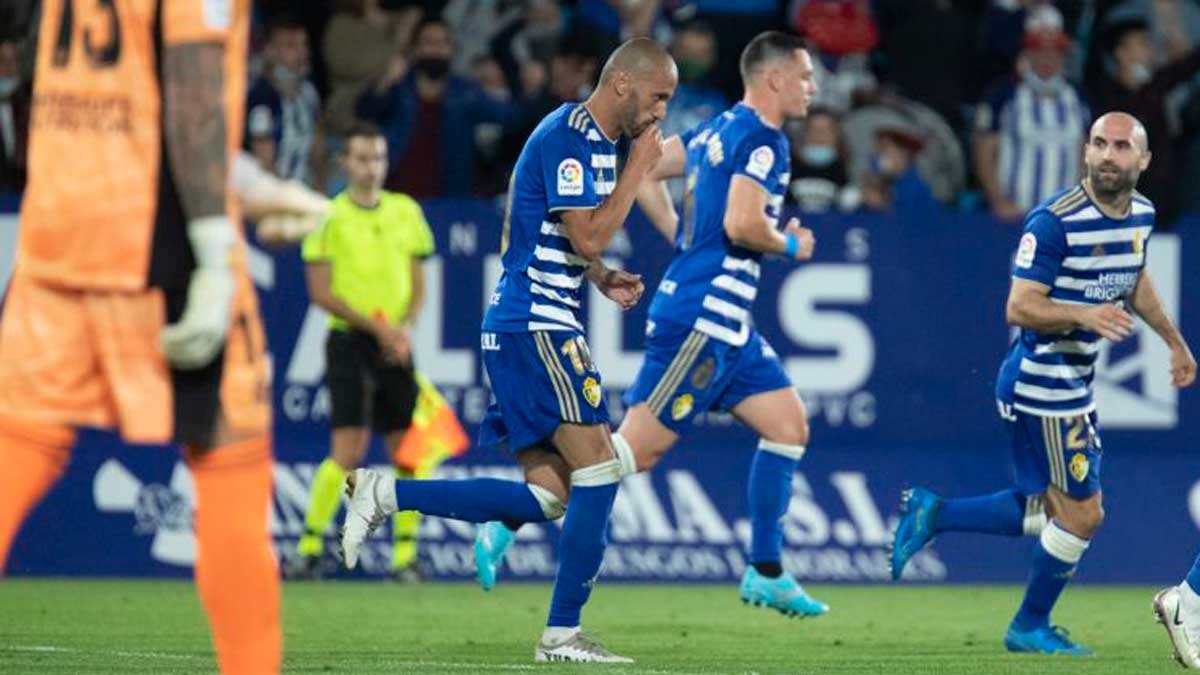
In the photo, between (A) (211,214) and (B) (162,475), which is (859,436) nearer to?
(B) (162,475)

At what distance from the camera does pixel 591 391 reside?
344 inches

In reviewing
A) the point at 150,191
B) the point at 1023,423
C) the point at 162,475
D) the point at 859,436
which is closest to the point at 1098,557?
the point at 859,436

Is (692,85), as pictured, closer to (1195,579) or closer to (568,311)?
(568,311)

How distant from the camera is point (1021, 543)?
44.6 ft

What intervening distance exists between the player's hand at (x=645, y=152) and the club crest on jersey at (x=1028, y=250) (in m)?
1.83

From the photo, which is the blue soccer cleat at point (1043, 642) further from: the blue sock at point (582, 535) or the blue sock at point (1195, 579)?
the blue sock at point (582, 535)

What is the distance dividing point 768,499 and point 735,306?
96 cm

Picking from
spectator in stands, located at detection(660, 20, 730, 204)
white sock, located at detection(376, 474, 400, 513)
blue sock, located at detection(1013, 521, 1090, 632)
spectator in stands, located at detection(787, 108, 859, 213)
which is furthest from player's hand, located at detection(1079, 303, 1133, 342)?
spectator in stands, located at detection(660, 20, 730, 204)

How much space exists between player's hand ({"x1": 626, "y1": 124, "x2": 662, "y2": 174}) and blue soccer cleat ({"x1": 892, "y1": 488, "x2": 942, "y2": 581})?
2.67 meters

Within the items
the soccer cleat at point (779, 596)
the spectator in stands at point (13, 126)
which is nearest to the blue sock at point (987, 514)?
the soccer cleat at point (779, 596)

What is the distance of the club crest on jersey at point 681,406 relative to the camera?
34.8 feet

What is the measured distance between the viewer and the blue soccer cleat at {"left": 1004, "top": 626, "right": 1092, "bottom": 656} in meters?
9.57

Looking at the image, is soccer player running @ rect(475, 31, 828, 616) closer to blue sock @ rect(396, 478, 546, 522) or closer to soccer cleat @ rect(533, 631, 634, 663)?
blue sock @ rect(396, 478, 546, 522)

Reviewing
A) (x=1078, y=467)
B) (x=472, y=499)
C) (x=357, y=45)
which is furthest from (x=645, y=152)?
(x=357, y=45)
